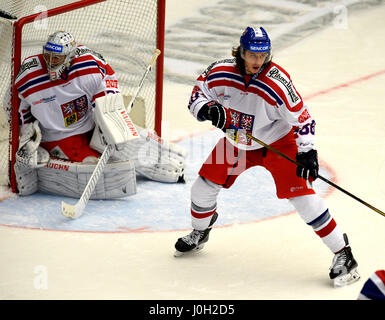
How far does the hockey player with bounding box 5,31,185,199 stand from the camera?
14.3 feet

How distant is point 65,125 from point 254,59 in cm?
148

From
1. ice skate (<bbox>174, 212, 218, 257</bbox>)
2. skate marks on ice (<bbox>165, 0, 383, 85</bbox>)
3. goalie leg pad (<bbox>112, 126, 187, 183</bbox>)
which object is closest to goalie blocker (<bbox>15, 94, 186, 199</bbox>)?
goalie leg pad (<bbox>112, 126, 187, 183</bbox>)

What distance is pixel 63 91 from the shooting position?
14.4ft

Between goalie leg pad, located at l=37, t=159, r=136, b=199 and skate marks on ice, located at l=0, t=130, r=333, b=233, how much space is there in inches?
1.8

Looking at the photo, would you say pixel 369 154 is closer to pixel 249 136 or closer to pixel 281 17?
pixel 249 136

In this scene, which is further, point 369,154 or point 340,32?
point 340,32

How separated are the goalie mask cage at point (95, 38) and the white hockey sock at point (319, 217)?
1.74 m

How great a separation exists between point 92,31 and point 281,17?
3065mm

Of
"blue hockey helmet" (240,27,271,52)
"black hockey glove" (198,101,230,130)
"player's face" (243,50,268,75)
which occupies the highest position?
"blue hockey helmet" (240,27,271,52)

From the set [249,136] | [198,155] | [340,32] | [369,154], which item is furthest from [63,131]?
[340,32]

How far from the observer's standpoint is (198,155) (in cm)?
522

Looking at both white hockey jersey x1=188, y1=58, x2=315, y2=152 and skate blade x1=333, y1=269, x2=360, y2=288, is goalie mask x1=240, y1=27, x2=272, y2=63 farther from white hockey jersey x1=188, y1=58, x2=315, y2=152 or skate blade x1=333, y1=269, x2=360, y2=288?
skate blade x1=333, y1=269, x2=360, y2=288

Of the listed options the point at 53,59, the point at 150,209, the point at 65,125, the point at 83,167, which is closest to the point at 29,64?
the point at 53,59

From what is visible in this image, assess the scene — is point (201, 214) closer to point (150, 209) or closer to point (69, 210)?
point (150, 209)
